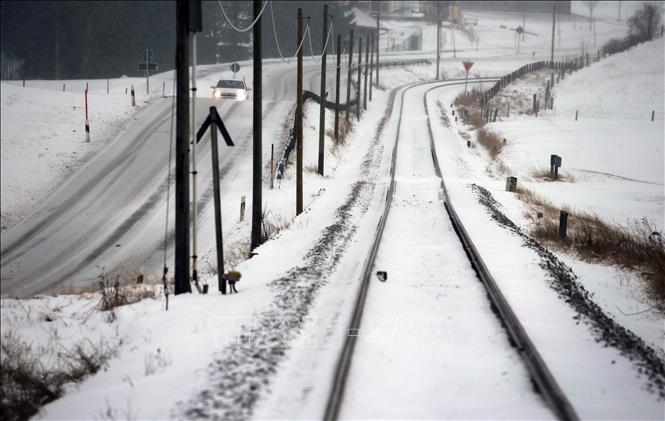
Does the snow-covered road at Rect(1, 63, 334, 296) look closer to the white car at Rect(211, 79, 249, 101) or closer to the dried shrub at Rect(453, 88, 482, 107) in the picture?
the white car at Rect(211, 79, 249, 101)

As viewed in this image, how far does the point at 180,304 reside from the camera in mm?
9266

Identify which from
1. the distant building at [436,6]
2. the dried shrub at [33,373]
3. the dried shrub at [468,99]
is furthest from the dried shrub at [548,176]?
the distant building at [436,6]

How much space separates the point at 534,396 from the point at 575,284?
4858mm

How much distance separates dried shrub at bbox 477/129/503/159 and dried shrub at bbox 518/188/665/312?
1722 cm

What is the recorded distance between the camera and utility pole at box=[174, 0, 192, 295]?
959 centimetres

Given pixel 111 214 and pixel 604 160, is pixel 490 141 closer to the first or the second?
pixel 604 160

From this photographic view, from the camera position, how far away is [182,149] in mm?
9867

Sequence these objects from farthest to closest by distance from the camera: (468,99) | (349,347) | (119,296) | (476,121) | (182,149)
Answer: (468,99)
(476,121)
(182,149)
(119,296)
(349,347)

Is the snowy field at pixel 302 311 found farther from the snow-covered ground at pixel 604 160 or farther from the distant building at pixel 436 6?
the distant building at pixel 436 6

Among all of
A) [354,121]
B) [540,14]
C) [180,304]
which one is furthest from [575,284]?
[540,14]

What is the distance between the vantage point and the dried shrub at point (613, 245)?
489 inches

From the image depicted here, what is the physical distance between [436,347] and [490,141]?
33.2m

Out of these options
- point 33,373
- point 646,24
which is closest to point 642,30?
point 646,24

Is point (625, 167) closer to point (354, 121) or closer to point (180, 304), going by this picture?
point (354, 121)
